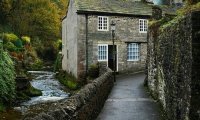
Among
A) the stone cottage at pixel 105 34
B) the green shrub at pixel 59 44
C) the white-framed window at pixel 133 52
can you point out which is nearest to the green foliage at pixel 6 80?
the stone cottage at pixel 105 34

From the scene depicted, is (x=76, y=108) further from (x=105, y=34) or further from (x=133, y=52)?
(x=133, y=52)

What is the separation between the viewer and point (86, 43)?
3008cm

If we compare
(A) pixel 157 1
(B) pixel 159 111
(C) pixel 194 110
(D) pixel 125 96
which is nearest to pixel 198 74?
(C) pixel 194 110

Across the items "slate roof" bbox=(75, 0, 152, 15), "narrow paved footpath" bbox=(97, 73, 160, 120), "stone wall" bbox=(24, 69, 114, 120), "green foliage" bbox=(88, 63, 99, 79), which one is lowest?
"narrow paved footpath" bbox=(97, 73, 160, 120)

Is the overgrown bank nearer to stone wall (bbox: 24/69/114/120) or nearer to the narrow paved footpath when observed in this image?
the narrow paved footpath

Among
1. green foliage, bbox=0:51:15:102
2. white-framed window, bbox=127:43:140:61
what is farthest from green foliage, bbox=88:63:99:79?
green foliage, bbox=0:51:15:102

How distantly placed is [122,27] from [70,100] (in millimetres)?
23098

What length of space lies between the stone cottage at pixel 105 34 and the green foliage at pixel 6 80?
724 centimetres

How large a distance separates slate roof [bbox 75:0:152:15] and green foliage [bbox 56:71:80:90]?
21.6ft

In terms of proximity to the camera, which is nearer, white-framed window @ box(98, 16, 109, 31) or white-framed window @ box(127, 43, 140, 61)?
white-framed window @ box(98, 16, 109, 31)

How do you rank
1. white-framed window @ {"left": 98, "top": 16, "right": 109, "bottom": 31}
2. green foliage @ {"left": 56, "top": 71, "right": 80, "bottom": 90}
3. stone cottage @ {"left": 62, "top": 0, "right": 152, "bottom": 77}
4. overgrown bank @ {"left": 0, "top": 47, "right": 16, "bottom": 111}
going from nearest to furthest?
overgrown bank @ {"left": 0, "top": 47, "right": 16, "bottom": 111} < stone cottage @ {"left": 62, "top": 0, "right": 152, "bottom": 77} < green foliage @ {"left": 56, "top": 71, "right": 80, "bottom": 90} < white-framed window @ {"left": 98, "top": 16, "right": 109, "bottom": 31}

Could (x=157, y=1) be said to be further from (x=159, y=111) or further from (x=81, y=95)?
(x=81, y=95)

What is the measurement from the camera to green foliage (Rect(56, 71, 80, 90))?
30.2 meters

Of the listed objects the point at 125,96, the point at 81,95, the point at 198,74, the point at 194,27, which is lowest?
the point at 125,96
